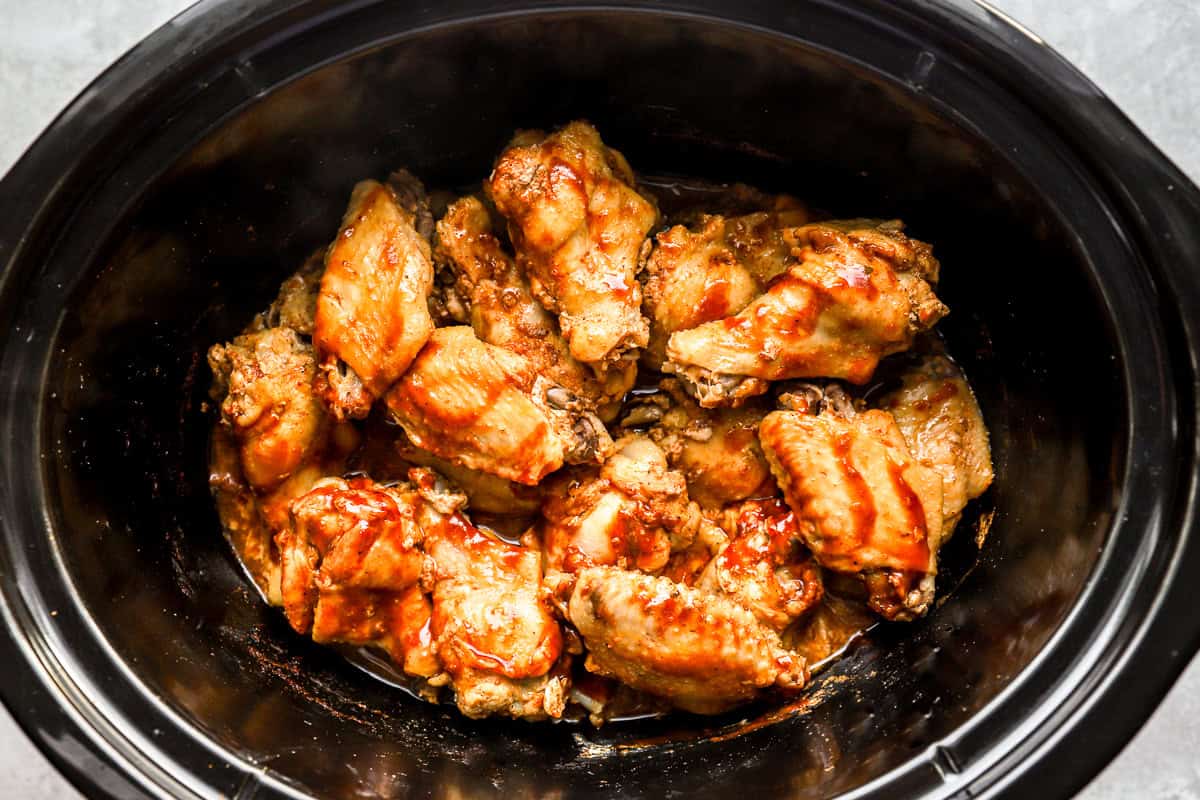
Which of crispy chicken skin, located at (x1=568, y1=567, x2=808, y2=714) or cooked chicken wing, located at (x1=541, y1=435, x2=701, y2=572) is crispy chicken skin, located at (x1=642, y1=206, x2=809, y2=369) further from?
crispy chicken skin, located at (x1=568, y1=567, x2=808, y2=714)

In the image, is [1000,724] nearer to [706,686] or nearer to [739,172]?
[706,686]

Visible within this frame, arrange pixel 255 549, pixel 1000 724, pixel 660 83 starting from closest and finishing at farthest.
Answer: pixel 1000 724 < pixel 660 83 < pixel 255 549

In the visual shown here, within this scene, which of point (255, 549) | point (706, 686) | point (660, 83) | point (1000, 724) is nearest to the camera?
point (1000, 724)

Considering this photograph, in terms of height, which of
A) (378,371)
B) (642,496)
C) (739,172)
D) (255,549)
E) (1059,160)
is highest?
(739,172)

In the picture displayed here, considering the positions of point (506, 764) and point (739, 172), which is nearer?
point (506, 764)

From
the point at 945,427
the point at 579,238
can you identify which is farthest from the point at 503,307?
the point at 945,427

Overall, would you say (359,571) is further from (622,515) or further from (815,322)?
(815,322)

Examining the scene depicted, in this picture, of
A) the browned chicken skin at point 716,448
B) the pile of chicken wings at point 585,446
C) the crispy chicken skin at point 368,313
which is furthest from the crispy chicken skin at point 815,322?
the crispy chicken skin at point 368,313

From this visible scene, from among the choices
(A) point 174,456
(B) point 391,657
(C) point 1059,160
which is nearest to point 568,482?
(B) point 391,657
